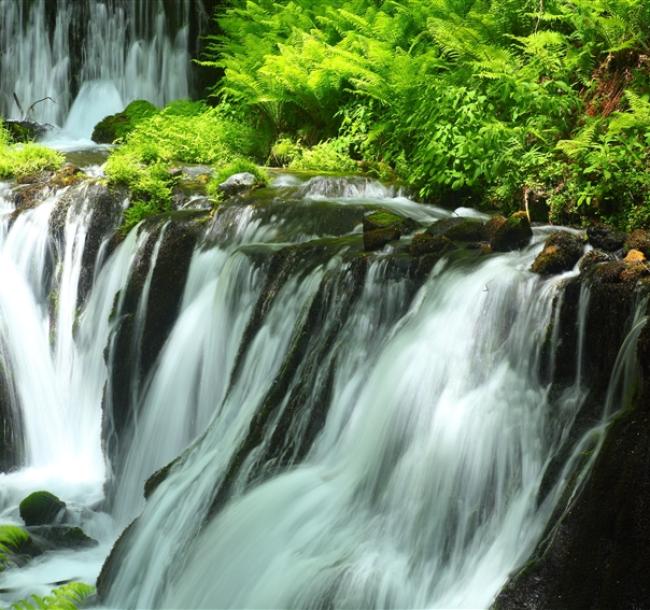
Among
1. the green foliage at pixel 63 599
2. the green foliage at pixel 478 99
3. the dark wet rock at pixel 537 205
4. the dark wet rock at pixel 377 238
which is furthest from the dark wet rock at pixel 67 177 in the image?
the green foliage at pixel 63 599

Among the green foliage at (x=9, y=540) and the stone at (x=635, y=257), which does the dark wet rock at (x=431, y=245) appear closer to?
the stone at (x=635, y=257)

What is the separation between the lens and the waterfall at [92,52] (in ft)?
59.7

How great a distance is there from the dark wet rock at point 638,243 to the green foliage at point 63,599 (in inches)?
157

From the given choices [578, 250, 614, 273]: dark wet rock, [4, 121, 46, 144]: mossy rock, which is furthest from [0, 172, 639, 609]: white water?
[4, 121, 46, 144]: mossy rock

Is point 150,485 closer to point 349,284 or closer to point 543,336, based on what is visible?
point 349,284

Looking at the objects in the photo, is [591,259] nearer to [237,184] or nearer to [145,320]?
[145,320]

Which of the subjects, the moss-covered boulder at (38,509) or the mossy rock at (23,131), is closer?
the moss-covered boulder at (38,509)

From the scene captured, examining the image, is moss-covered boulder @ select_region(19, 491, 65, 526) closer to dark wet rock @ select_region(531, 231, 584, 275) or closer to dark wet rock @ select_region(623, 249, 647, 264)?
dark wet rock @ select_region(531, 231, 584, 275)

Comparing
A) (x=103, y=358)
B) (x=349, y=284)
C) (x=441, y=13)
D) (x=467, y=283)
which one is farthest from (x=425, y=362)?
(x=441, y=13)

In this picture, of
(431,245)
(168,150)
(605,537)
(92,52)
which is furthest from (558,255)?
(92,52)

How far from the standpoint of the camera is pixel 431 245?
22.9ft

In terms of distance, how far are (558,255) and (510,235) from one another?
0.81m

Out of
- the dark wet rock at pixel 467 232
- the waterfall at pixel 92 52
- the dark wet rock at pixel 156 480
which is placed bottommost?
the dark wet rock at pixel 156 480

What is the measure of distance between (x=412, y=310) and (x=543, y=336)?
121 cm
